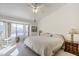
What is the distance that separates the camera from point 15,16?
2.15 m

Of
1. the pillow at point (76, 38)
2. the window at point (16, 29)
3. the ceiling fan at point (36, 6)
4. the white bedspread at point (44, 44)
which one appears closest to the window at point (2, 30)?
the window at point (16, 29)

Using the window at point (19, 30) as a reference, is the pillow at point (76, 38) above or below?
below

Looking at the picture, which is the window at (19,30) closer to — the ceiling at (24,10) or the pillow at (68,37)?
the ceiling at (24,10)

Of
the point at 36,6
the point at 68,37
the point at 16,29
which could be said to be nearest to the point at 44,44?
the point at 68,37

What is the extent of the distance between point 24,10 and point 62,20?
0.71 m

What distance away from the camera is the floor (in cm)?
213

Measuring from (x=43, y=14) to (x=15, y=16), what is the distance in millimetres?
507

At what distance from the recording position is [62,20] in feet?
7.14

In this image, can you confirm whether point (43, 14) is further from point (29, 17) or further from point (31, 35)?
point (31, 35)

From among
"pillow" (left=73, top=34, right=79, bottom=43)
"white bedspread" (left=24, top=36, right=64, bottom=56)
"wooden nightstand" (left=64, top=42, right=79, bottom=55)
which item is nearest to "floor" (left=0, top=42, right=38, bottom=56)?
"white bedspread" (left=24, top=36, right=64, bottom=56)

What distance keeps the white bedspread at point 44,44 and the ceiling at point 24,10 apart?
401 millimetres

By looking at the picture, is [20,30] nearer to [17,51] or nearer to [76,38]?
[17,51]

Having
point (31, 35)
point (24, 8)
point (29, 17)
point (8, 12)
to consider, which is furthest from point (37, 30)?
point (8, 12)

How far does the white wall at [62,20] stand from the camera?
7.02 feet
